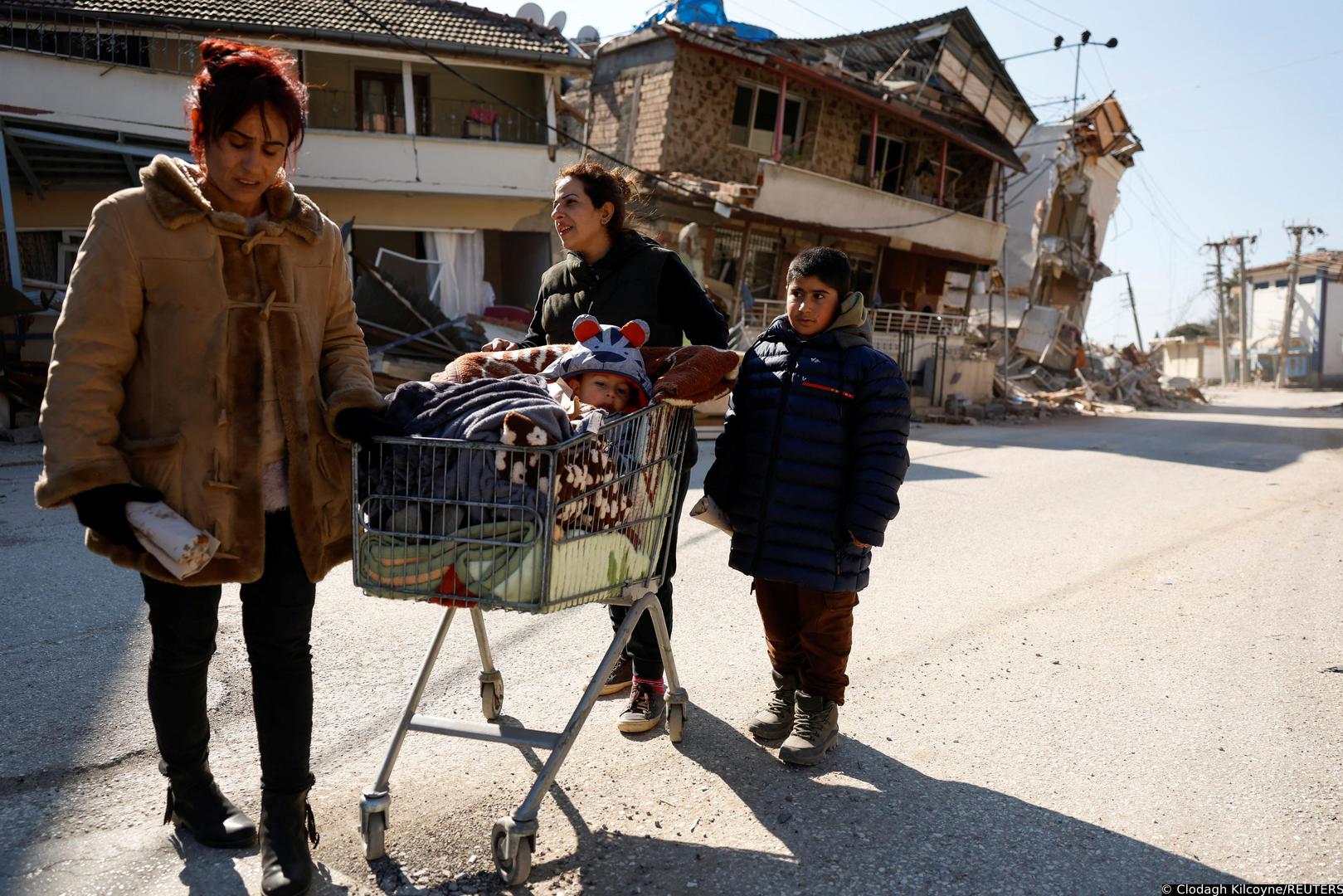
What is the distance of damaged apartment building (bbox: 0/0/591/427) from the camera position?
1412 centimetres

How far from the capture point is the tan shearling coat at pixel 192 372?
212 cm

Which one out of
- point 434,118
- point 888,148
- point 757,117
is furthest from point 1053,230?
point 434,118

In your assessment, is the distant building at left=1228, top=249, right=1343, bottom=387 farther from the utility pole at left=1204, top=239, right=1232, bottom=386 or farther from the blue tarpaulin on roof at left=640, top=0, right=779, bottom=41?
the blue tarpaulin on roof at left=640, top=0, right=779, bottom=41

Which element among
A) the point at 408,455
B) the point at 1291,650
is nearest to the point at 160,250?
the point at 408,455

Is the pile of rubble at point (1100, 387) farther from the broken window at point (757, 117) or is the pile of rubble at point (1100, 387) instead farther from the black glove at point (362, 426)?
the black glove at point (362, 426)

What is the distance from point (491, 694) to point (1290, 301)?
56937mm

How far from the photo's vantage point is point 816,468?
323 cm

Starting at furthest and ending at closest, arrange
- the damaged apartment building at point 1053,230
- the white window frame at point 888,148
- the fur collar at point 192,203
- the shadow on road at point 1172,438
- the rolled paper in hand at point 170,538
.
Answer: the damaged apartment building at point 1053,230 < the white window frame at point 888,148 < the shadow on road at point 1172,438 < the fur collar at point 192,203 < the rolled paper in hand at point 170,538

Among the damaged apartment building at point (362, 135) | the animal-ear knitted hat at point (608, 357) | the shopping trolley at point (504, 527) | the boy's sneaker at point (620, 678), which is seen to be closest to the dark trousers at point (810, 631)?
the boy's sneaker at point (620, 678)

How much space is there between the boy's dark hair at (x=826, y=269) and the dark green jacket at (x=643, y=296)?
383 mm

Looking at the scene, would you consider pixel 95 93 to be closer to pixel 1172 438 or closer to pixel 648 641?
pixel 648 641

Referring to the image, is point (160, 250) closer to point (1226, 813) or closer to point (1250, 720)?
point (1226, 813)

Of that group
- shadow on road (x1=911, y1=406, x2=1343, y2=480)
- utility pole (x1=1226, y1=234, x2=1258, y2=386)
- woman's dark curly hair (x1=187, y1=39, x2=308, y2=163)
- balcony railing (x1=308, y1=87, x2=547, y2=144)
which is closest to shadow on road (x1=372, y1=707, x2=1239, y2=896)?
woman's dark curly hair (x1=187, y1=39, x2=308, y2=163)

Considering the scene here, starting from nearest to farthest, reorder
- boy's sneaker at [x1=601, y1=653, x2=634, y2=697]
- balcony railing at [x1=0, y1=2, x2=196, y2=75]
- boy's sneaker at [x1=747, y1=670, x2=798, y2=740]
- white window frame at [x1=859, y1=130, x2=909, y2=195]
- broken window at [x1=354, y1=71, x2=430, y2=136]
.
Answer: boy's sneaker at [x1=747, y1=670, x2=798, y2=740] < boy's sneaker at [x1=601, y1=653, x2=634, y2=697] < balcony railing at [x1=0, y1=2, x2=196, y2=75] < broken window at [x1=354, y1=71, x2=430, y2=136] < white window frame at [x1=859, y1=130, x2=909, y2=195]
